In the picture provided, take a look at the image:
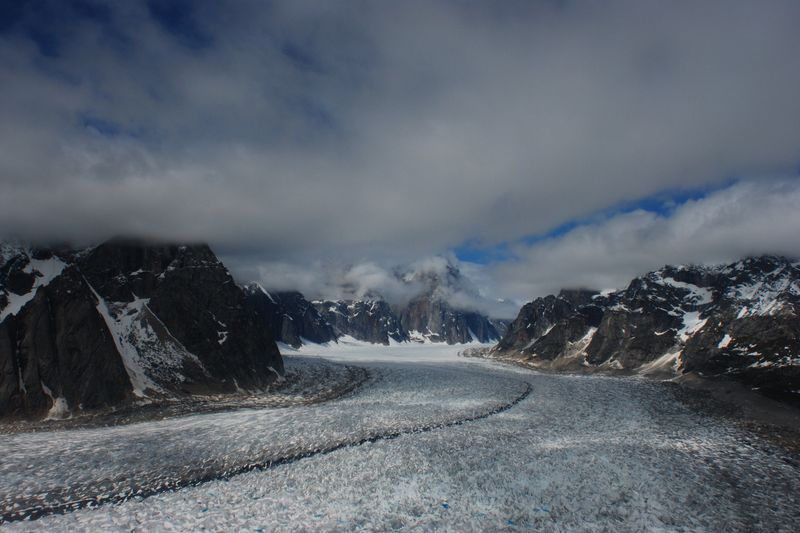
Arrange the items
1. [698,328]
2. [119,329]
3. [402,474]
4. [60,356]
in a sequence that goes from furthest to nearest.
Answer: [698,328], [119,329], [60,356], [402,474]

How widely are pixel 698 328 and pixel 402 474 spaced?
12063cm

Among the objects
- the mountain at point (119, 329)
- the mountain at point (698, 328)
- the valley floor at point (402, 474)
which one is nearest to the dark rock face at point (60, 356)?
the mountain at point (119, 329)

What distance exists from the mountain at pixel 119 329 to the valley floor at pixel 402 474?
12.1m

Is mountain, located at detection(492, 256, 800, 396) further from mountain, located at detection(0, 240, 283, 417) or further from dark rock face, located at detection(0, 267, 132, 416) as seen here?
dark rock face, located at detection(0, 267, 132, 416)

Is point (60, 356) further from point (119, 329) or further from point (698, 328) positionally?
point (698, 328)

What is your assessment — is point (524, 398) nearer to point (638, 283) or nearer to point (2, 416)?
point (2, 416)

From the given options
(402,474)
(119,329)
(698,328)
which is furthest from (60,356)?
(698,328)

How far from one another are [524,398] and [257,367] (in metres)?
47.8

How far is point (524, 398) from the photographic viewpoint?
61.5 meters

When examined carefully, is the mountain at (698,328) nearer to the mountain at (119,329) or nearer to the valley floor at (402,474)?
the valley floor at (402,474)

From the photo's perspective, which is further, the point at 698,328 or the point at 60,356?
the point at 698,328

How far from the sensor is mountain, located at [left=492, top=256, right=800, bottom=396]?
73.9 metres

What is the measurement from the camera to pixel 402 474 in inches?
1107

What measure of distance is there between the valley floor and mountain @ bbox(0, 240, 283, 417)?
39.8 ft
